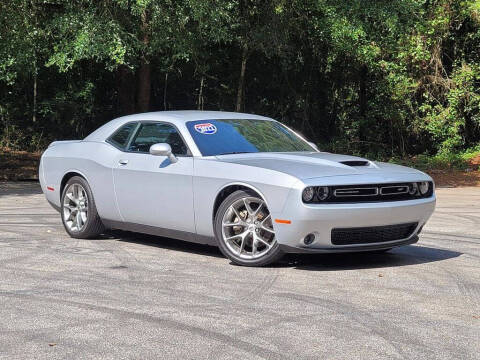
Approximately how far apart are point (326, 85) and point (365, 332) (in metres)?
21.5

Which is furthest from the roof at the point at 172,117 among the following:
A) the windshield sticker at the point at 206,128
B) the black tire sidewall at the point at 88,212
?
the black tire sidewall at the point at 88,212

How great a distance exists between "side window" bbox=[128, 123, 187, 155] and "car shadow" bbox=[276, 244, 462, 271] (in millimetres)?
1593

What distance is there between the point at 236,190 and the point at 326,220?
3.32ft

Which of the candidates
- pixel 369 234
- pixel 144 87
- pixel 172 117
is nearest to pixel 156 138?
pixel 172 117

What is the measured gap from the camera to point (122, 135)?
33.5 feet

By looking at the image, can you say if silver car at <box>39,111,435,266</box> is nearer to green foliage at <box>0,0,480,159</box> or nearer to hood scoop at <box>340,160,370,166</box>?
hood scoop at <box>340,160,370,166</box>

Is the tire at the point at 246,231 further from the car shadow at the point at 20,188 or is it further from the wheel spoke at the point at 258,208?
the car shadow at the point at 20,188

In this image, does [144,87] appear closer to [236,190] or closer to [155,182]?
[155,182]

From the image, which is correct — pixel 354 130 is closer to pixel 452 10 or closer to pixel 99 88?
pixel 452 10

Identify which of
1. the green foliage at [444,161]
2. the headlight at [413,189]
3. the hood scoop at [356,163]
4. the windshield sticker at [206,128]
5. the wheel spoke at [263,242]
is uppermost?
the windshield sticker at [206,128]

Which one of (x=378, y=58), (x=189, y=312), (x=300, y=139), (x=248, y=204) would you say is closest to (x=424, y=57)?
(x=378, y=58)

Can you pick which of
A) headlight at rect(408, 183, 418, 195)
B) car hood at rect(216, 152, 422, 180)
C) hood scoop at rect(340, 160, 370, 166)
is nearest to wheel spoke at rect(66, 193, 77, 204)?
car hood at rect(216, 152, 422, 180)

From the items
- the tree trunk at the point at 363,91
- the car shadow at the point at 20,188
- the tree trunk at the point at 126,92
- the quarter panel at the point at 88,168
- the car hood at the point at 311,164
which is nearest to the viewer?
the car hood at the point at 311,164

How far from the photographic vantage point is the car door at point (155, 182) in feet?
29.6
